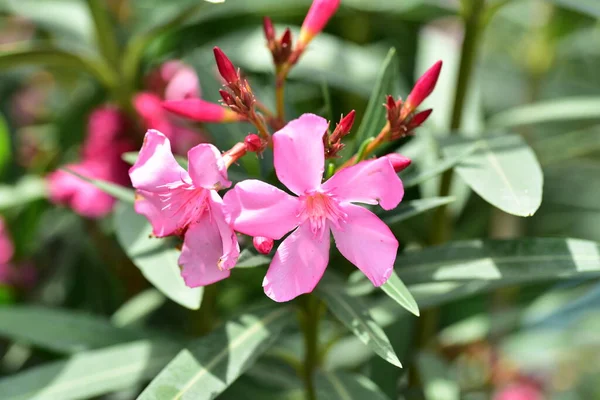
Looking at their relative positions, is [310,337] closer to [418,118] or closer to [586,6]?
[418,118]

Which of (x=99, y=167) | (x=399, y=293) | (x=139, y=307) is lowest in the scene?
(x=139, y=307)

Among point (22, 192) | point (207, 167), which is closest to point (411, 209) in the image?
point (207, 167)

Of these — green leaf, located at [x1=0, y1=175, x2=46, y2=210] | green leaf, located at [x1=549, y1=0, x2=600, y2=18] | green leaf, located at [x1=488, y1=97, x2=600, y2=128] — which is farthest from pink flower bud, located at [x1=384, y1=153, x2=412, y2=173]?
green leaf, located at [x1=0, y1=175, x2=46, y2=210]

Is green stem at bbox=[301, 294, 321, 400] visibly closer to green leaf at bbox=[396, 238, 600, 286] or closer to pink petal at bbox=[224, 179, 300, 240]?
green leaf at bbox=[396, 238, 600, 286]

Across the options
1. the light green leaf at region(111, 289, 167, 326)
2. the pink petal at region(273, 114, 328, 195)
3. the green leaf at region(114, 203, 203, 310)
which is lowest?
the light green leaf at region(111, 289, 167, 326)

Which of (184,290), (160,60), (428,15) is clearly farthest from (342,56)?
(184,290)

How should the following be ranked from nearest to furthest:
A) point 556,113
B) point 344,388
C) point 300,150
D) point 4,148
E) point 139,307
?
1. point 300,150
2. point 344,388
3. point 556,113
4. point 139,307
5. point 4,148

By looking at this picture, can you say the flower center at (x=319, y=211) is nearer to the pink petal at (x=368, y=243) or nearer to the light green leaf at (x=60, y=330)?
the pink petal at (x=368, y=243)
